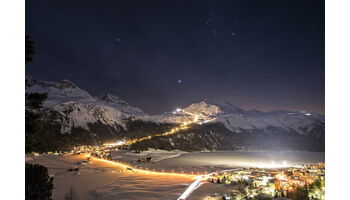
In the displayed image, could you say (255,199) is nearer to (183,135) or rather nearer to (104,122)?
(183,135)

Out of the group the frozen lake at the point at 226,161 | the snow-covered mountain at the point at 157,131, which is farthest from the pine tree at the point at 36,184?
the snow-covered mountain at the point at 157,131

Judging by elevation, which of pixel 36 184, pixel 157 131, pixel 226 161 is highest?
pixel 36 184

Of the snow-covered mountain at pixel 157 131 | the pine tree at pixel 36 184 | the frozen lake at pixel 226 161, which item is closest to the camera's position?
the pine tree at pixel 36 184

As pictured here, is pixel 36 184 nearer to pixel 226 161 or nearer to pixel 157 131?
pixel 226 161

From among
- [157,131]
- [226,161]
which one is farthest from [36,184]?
[157,131]

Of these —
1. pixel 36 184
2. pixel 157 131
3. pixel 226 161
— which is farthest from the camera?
pixel 157 131

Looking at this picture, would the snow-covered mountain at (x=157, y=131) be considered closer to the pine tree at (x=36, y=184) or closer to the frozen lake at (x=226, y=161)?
the frozen lake at (x=226, y=161)

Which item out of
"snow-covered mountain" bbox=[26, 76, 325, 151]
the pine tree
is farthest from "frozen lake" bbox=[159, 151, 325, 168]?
the pine tree

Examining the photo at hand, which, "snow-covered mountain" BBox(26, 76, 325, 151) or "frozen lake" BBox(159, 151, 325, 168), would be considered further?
"snow-covered mountain" BBox(26, 76, 325, 151)

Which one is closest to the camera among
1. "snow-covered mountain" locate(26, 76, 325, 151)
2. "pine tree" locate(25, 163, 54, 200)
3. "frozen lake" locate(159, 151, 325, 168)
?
"pine tree" locate(25, 163, 54, 200)

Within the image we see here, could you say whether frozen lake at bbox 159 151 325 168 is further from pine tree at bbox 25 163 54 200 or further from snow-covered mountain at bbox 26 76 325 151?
pine tree at bbox 25 163 54 200

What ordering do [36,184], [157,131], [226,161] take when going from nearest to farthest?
[36,184]
[226,161]
[157,131]

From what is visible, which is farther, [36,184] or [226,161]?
[226,161]
